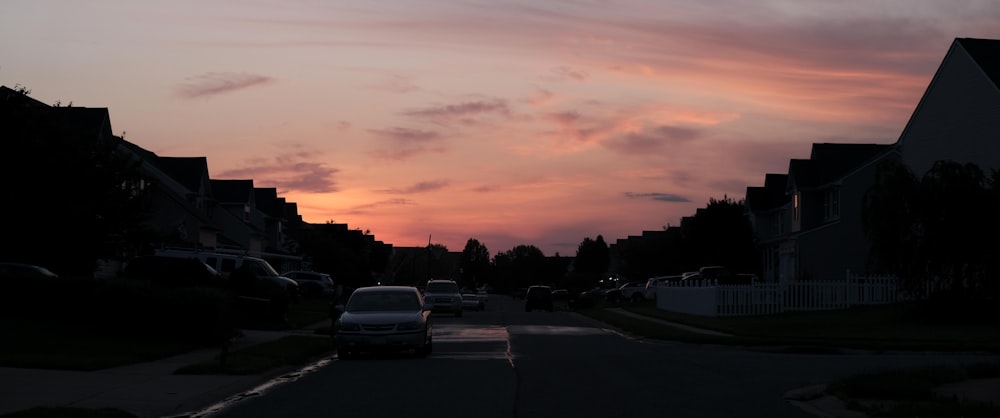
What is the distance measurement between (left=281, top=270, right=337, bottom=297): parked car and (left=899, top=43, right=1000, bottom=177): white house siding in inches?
1226

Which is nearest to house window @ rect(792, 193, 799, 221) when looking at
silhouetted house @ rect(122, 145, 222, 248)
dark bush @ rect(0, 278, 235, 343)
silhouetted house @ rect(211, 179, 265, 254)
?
silhouetted house @ rect(122, 145, 222, 248)

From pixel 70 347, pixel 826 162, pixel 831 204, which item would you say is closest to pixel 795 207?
pixel 826 162

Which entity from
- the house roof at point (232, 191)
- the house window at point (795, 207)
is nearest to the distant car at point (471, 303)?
the house window at point (795, 207)

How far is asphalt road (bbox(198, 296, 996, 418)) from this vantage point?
14.2 m

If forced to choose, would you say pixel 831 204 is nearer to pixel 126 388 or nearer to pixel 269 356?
pixel 269 356

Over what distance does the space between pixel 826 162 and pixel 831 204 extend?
136 inches

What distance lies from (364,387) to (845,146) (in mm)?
51395

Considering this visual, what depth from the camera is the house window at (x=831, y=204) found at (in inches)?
2291

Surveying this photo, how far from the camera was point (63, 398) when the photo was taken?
47.8 ft

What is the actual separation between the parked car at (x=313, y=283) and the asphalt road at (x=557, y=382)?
1391 inches

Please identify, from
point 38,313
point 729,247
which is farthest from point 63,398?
point 729,247

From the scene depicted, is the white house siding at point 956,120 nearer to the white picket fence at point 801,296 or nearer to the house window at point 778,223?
the white picket fence at point 801,296

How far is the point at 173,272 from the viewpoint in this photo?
93.0 feet

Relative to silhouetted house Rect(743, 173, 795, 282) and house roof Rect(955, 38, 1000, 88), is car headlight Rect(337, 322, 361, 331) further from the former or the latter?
silhouetted house Rect(743, 173, 795, 282)
